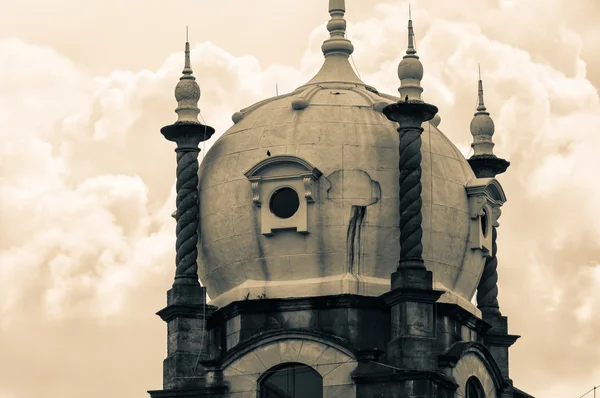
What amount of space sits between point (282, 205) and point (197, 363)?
22.1ft

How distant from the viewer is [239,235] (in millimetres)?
114188

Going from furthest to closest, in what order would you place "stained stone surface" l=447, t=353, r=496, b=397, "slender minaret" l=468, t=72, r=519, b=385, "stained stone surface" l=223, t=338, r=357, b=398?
"slender minaret" l=468, t=72, r=519, b=385
"stained stone surface" l=447, t=353, r=496, b=397
"stained stone surface" l=223, t=338, r=357, b=398

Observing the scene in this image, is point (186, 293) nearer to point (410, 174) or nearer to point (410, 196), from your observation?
point (410, 196)

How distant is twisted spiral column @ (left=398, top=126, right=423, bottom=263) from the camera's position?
112 m

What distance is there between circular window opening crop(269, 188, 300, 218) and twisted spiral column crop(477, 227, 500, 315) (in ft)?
30.7

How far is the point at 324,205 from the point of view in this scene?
113 m

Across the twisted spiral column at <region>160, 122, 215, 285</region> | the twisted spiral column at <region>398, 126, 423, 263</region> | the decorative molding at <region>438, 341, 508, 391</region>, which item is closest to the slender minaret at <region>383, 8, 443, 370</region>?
the twisted spiral column at <region>398, 126, 423, 263</region>

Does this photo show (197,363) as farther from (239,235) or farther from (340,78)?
(340,78)

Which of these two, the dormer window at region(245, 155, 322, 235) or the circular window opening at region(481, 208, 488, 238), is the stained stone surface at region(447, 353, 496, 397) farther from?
the dormer window at region(245, 155, 322, 235)

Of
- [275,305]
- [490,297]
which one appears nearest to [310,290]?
[275,305]

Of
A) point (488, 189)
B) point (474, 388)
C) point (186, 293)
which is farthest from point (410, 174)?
point (186, 293)

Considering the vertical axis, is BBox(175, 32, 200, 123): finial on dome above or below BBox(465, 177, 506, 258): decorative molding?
above

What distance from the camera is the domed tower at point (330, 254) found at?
112 m

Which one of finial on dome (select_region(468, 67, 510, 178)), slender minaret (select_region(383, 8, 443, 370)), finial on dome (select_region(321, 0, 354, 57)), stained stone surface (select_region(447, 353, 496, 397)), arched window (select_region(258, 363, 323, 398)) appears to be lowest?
arched window (select_region(258, 363, 323, 398))
